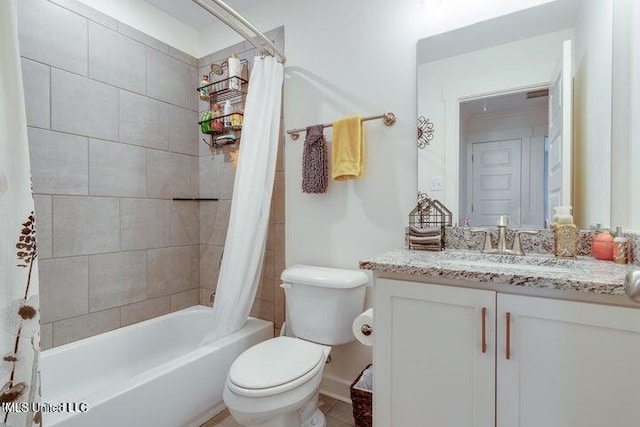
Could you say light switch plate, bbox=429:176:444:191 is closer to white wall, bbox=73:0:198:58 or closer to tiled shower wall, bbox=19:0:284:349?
tiled shower wall, bbox=19:0:284:349

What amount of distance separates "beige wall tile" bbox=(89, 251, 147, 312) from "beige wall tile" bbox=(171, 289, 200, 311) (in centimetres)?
24

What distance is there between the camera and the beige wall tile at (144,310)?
77.5 inches

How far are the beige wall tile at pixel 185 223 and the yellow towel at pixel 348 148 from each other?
48.3 inches

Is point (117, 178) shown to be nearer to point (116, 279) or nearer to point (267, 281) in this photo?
point (116, 279)

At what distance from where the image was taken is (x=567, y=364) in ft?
2.83

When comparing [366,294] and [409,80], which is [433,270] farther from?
[409,80]

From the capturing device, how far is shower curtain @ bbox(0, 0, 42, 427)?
0.86 metres

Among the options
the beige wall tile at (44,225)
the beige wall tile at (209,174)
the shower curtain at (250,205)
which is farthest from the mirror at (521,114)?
the beige wall tile at (44,225)

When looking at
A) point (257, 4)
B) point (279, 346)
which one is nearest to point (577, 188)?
point (279, 346)

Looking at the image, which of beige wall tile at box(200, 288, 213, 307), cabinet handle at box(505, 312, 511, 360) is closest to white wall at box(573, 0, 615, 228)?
cabinet handle at box(505, 312, 511, 360)

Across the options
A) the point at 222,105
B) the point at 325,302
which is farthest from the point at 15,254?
the point at 222,105

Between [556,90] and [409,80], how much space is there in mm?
631

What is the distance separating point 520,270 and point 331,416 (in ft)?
4.23

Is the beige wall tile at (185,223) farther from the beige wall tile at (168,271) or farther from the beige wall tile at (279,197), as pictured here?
the beige wall tile at (279,197)
